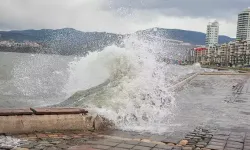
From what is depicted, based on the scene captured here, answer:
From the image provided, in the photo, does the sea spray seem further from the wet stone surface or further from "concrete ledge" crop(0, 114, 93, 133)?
the wet stone surface

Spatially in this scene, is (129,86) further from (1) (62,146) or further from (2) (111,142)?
(1) (62,146)

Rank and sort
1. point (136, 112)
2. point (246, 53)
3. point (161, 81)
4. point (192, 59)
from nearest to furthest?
point (136, 112), point (161, 81), point (246, 53), point (192, 59)

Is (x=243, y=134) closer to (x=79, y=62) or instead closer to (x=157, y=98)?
(x=157, y=98)

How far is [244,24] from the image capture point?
186750 mm

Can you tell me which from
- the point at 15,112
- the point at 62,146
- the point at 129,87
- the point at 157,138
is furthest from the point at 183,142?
the point at 129,87

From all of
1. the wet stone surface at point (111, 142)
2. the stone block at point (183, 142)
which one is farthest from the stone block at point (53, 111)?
the stone block at point (183, 142)

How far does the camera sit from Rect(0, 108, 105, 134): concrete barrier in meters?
5.10

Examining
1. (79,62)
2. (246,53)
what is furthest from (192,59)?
(79,62)

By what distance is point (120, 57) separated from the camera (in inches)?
433

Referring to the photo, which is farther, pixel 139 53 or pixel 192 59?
pixel 192 59

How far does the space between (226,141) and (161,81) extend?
4.48 meters

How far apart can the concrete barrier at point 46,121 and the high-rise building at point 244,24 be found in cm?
19285

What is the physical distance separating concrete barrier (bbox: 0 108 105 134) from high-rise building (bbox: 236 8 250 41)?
192849 millimetres

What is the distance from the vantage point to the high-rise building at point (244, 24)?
7293 inches
